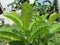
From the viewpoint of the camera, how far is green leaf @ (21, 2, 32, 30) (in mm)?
844

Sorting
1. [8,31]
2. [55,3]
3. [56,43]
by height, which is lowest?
[55,3]

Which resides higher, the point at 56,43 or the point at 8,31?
the point at 8,31

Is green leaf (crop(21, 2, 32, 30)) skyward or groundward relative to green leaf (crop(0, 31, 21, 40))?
skyward

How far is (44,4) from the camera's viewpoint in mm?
5199

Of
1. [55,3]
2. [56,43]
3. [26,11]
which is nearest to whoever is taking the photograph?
[26,11]

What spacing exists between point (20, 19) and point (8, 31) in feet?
0.27

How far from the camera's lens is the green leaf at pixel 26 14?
2.77 feet

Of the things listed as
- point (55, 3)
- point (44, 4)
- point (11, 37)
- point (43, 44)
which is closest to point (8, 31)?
point (11, 37)

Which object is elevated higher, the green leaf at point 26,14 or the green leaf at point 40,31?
the green leaf at point 26,14

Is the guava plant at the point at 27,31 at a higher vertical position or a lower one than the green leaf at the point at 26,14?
lower

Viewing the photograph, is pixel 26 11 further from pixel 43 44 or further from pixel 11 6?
pixel 11 6

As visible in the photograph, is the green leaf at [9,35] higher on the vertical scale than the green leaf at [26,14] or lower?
lower

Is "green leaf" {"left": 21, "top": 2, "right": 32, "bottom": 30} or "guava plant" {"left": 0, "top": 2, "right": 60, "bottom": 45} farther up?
"green leaf" {"left": 21, "top": 2, "right": 32, "bottom": 30}

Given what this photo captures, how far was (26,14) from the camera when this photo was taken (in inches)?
33.8
